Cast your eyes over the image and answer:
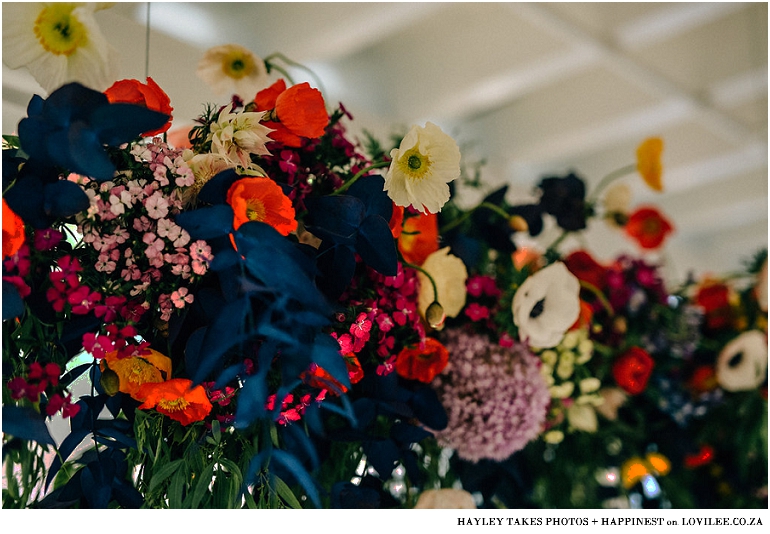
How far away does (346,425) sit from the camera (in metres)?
0.92

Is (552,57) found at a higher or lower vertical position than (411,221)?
higher

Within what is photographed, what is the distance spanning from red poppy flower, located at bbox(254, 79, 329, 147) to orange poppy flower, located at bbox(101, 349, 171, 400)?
0.29 meters

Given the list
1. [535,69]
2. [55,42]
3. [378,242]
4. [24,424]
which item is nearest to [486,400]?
[378,242]

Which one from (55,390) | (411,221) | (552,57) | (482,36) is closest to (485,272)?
(411,221)

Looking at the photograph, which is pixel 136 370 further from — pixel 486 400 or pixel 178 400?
pixel 486 400

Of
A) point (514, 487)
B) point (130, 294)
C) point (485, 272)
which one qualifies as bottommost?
point (514, 487)

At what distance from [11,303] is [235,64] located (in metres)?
0.49

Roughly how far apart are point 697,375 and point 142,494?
3.60 feet

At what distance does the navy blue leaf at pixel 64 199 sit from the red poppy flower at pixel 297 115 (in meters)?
0.23

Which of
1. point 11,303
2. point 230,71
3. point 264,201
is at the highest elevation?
point 230,71

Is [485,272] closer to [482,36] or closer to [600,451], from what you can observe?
[600,451]

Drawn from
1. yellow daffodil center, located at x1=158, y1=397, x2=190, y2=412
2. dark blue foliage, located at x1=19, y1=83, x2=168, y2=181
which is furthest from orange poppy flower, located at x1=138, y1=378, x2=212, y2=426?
dark blue foliage, located at x1=19, y1=83, x2=168, y2=181

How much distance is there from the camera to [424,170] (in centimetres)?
72

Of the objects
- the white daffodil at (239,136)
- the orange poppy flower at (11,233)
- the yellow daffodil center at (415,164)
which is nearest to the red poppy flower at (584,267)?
the yellow daffodil center at (415,164)
